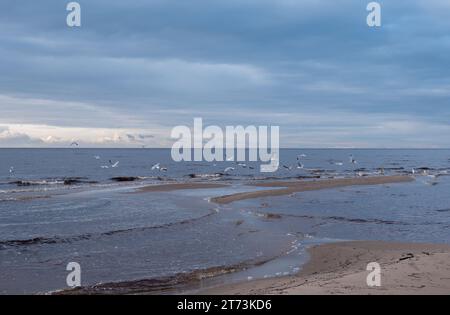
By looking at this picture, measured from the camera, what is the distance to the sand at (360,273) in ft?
34.7

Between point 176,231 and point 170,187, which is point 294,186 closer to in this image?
point 170,187

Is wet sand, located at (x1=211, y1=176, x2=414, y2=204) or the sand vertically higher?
the sand

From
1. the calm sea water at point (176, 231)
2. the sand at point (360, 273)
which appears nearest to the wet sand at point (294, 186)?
the calm sea water at point (176, 231)

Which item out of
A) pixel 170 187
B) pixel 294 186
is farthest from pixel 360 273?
pixel 294 186

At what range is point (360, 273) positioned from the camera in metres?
12.6

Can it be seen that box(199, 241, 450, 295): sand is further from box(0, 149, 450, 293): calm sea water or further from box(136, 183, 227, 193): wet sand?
box(136, 183, 227, 193): wet sand

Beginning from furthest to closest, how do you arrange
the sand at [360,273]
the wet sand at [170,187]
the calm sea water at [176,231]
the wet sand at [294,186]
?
the wet sand at [170,187] → the wet sand at [294,186] → the calm sea water at [176,231] → the sand at [360,273]

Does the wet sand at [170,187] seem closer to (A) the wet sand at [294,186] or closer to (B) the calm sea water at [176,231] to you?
(A) the wet sand at [294,186]

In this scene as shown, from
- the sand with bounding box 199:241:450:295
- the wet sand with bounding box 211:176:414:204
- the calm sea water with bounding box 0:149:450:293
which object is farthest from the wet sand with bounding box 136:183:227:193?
the sand with bounding box 199:241:450:295

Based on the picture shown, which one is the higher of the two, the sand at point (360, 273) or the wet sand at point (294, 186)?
the sand at point (360, 273)

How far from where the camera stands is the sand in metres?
10.6

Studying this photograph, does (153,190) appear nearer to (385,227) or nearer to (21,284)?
(385,227)

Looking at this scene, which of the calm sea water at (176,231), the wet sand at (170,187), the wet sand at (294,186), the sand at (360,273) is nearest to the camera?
the sand at (360,273)
